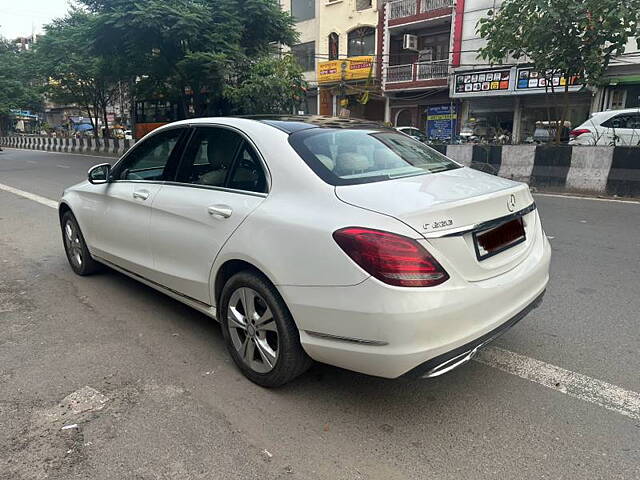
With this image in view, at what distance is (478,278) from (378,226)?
0.58 m

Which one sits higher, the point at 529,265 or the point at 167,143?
the point at 167,143

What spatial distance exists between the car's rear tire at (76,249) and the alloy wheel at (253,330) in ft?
8.21

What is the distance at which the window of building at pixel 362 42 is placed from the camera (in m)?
29.3

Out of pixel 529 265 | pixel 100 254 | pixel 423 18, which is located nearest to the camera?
pixel 529 265

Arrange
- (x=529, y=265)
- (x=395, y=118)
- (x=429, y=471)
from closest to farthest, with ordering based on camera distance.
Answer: (x=429, y=471) < (x=529, y=265) < (x=395, y=118)

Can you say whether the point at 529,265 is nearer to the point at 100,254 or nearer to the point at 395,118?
the point at 100,254

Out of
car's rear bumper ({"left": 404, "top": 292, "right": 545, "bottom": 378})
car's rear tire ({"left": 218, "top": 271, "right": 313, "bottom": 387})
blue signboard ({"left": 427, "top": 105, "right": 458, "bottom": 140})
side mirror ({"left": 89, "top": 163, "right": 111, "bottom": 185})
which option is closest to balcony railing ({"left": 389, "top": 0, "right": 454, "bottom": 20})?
blue signboard ({"left": 427, "top": 105, "right": 458, "bottom": 140})

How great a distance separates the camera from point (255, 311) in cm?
290

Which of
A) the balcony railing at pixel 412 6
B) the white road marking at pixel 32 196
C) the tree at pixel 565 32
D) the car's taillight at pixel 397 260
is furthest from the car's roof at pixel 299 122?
the balcony railing at pixel 412 6

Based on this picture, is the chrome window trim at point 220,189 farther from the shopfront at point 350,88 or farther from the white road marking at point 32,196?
the shopfront at point 350,88

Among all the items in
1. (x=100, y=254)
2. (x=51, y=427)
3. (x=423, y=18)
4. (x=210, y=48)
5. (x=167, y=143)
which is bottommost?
(x=51, y=427)

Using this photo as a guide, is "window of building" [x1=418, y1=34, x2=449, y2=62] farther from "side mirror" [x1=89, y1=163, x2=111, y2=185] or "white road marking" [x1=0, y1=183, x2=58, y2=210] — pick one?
"side mirror" [x1=89, y1=163, x2=111, y2=185]

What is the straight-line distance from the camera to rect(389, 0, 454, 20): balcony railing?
84.1ft

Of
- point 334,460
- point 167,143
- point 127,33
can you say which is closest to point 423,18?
point 127,33
